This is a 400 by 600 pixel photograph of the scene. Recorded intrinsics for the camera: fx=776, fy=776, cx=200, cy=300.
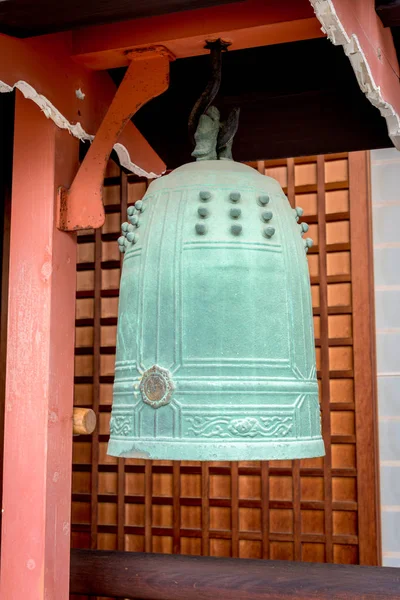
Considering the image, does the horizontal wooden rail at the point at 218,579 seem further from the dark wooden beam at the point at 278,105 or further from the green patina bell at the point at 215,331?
the dark wooden beam at the point at 278,105

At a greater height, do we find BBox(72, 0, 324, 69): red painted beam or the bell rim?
BBox(72, 0, 324, 69): red painted beam

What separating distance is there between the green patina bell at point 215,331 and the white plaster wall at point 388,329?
2366 mm

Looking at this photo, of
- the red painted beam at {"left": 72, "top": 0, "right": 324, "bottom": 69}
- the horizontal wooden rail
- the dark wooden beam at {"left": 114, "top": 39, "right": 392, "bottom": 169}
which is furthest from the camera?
the dark wooden beam at {"left": 114, "top": 39, "right": 392, "bottom": 169}

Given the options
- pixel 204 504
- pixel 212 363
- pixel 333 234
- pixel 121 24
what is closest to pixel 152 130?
pixel 121 24

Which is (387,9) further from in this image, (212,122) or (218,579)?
(218,579)

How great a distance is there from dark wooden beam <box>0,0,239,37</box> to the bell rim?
1.08 m

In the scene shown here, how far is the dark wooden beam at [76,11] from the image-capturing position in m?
1.93

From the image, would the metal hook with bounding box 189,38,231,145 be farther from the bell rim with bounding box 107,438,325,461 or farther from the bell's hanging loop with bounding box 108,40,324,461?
the bell rim with bounding box 107,438,325,461

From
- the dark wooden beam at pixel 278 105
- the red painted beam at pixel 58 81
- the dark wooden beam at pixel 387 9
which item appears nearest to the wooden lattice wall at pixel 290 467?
the dark wooden beam at pixel 278 105

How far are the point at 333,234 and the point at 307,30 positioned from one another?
2482 millimetres

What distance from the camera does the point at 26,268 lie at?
228cm

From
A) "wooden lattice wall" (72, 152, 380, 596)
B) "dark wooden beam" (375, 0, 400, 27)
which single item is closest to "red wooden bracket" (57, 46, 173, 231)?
"dark wooden beam" (375, 0, 400, 27)

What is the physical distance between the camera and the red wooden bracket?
88.7 inches

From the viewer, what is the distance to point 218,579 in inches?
101
